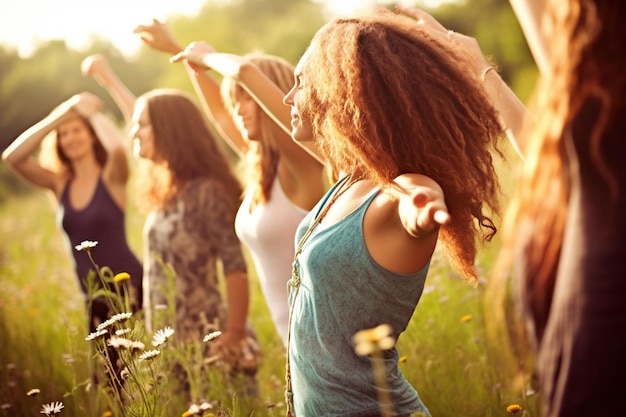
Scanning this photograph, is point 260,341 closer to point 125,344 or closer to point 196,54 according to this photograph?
point 196,54

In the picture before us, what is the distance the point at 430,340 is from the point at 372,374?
1648mm

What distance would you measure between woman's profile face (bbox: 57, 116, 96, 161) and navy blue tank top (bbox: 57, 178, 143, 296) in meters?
0.30

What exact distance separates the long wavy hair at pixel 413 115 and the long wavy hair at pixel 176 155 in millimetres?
2098

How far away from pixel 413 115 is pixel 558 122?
642 millimetres

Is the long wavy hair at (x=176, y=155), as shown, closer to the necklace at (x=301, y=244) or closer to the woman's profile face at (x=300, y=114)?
the woman's profile face at (x=300, y=114)

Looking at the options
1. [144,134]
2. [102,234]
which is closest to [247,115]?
[144,134]

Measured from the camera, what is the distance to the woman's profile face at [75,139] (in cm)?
498

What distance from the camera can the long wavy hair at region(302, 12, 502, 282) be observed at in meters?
1.95

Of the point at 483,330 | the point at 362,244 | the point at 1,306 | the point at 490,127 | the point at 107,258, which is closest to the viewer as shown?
the point at 362,244

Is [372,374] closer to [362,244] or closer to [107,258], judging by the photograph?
[362,244]

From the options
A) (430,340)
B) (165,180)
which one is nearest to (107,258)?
(165,180)

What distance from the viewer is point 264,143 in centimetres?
339

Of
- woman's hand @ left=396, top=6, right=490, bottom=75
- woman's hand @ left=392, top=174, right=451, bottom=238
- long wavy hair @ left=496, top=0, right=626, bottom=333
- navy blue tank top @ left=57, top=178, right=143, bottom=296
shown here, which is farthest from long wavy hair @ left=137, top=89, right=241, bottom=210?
long wavy hair @ left=496, top=0, right=626, bottom=333

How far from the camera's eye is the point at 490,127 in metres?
2.06
